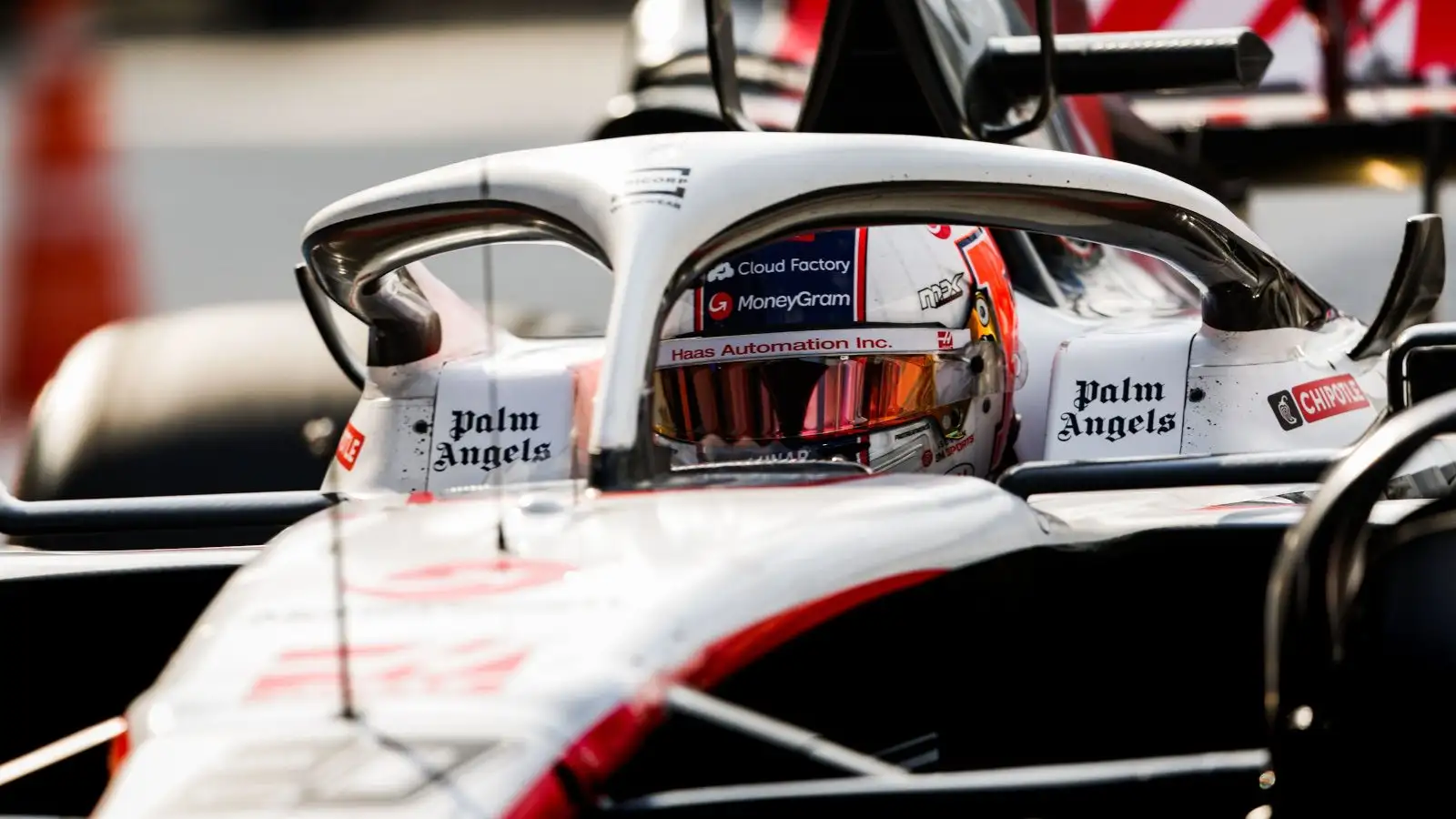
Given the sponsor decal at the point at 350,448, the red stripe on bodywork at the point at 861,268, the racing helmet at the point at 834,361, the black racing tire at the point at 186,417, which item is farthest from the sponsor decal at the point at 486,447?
the black racing tire at the point at 186,417

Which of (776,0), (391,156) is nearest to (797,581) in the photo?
(776,0)

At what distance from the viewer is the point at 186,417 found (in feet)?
12.3

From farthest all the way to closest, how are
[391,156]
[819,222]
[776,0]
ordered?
[391,156], [776,0], [819,222]

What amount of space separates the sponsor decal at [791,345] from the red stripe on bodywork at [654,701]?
686 millimetres

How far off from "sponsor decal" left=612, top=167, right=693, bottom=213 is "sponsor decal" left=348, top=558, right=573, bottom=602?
58cm

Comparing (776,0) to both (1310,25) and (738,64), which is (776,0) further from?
(1310,25)

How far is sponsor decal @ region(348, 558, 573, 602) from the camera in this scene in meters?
1.60

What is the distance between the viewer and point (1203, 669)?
2.05 meters

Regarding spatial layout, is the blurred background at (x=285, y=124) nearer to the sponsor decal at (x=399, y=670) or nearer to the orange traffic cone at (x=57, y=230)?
the orange traffic cone at (x=57, y=230)

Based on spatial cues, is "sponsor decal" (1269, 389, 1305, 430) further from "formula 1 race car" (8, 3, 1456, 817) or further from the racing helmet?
the racing helmet

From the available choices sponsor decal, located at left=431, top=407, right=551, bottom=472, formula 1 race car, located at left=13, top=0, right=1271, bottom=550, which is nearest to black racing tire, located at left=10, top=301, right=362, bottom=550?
formula 1 race car, located at left=13, top=0, right=1271, bottom=550

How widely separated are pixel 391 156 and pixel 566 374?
7.92m

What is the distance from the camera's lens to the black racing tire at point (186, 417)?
3.65 meters

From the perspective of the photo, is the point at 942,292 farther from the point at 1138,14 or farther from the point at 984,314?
the point at 1138,14
